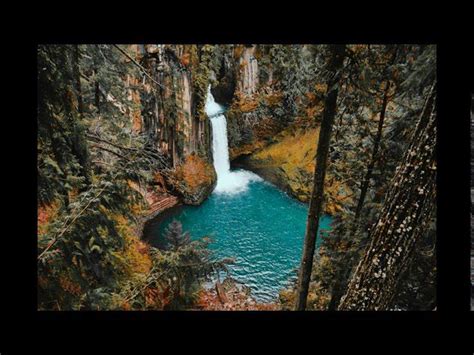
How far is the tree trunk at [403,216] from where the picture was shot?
5.81 ft

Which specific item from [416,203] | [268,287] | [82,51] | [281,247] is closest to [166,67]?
[82,51]

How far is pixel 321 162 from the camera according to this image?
2.53 meters

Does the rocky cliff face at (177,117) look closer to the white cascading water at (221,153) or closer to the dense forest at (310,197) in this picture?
the white cascading water at (221,153)

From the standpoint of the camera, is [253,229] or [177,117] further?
[177,117]

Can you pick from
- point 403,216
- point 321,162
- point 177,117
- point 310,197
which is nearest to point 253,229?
point 177,117

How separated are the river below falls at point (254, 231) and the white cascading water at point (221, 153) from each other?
119cm

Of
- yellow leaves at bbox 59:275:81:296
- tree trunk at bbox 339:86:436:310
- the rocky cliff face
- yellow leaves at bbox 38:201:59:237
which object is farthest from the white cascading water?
tree trunk at bbox 339:86:436:310

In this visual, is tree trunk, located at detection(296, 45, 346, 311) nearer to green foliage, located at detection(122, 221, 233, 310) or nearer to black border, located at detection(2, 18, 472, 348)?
black border, located at detection(2, 18, 472, 348)

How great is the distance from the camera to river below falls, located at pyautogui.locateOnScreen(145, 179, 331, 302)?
6.15 m

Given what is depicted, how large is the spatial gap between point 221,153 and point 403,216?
9.60 metres

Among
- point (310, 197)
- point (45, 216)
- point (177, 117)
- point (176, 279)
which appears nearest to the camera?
point (45, 216)
